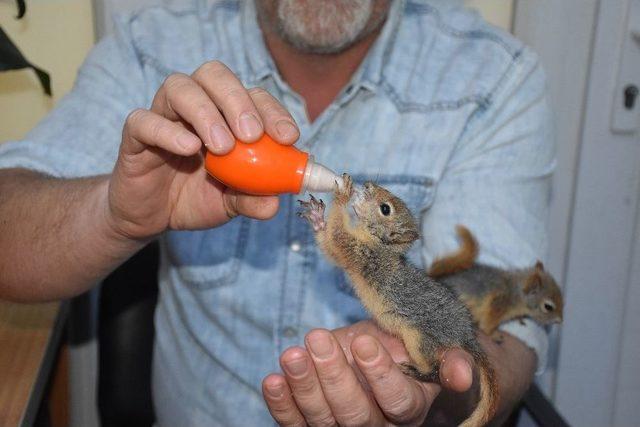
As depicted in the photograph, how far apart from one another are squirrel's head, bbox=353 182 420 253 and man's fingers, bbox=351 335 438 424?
14 cm

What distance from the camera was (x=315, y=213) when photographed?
3.03 ft

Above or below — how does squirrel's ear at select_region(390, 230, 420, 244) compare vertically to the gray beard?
below

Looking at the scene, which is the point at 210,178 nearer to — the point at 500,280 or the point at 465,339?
the point at 465,339

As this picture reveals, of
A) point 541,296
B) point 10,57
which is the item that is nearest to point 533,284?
point 541,296

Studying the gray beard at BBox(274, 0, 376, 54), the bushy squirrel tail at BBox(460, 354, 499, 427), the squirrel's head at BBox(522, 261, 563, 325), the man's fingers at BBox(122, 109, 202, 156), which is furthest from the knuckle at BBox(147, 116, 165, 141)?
the squirrel's head at BBox(522, 261, 563, 325)

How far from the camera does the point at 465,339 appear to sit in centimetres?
90

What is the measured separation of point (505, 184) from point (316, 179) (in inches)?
24.3

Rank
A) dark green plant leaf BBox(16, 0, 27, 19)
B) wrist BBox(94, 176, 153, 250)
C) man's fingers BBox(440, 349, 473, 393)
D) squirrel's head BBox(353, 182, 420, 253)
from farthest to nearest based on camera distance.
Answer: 1. dark green plant leaf BBox(16, 0, 27, 19)
2. wrist BBox(94, 176, 153, 250)
3. squirrel's head BBox(353, 182, 420, 253)
4. man's fingers BBox(440, 349, 473, 393)

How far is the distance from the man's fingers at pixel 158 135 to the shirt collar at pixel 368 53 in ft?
1.92

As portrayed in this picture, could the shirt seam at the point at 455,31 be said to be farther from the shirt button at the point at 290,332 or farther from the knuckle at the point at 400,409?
the knuckle at the point at 400,409

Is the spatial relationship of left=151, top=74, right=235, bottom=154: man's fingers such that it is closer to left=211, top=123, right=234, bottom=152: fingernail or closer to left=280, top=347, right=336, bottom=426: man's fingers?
left=211, top=123, right=234, bottom=152: fingernail

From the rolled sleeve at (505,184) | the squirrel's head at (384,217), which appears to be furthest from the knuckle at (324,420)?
the rolled sleeve at (505,184)

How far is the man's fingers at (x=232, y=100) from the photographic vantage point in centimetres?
82

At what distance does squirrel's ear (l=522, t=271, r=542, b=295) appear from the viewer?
135 cm
